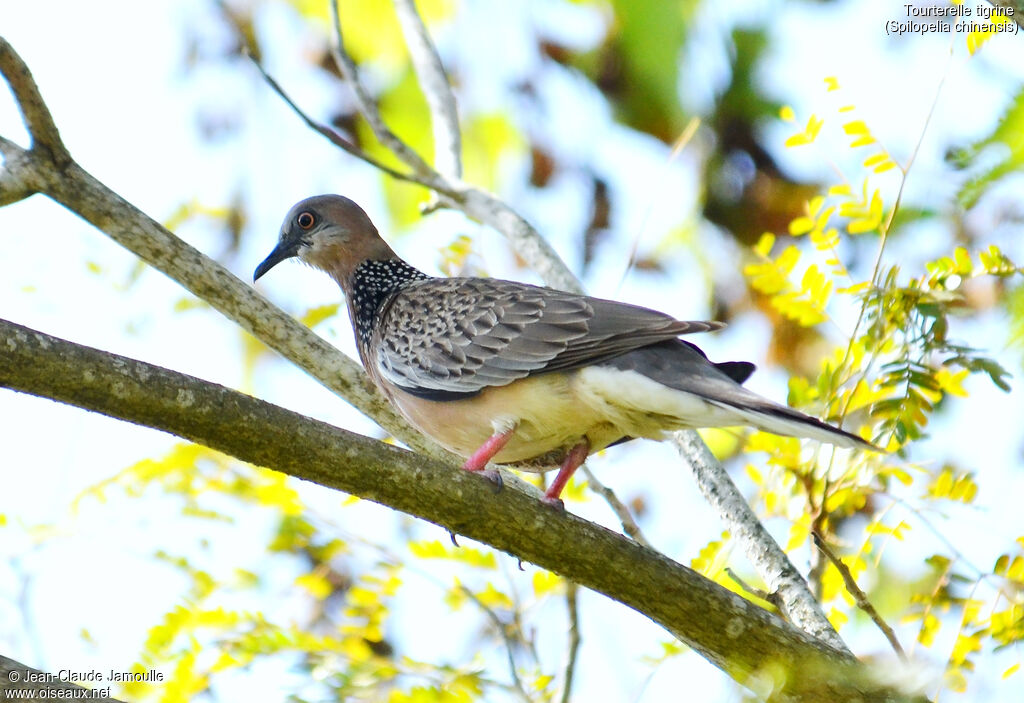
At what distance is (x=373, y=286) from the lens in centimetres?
621

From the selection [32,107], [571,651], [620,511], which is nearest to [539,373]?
[620,511]

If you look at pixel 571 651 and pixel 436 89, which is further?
pixel 436 89

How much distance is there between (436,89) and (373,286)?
116 cm

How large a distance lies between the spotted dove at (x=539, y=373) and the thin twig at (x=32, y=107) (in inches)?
71.4

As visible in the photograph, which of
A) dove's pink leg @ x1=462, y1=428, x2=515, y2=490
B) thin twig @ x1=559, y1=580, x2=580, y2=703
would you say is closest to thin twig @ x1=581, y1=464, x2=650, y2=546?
thin twig @ x1=559, y1=580, x2=580, y2=703

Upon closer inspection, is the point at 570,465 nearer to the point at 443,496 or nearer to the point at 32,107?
the point at 443,496

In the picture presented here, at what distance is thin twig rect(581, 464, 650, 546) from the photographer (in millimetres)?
4785

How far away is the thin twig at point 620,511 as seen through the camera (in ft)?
→ 15.7

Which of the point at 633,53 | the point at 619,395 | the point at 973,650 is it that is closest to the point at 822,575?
the point at 973,650

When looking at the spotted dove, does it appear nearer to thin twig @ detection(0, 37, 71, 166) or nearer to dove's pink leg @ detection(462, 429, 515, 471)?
dove's pink leg @ detection(462, 429, 515, 471)

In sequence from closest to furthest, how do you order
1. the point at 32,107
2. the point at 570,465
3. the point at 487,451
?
the point at 32,107 → the point at 487,451 → the point at 570,465

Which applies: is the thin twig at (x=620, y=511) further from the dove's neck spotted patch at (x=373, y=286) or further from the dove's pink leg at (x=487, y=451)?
the dove's neck spotted patch at (x=373, y=286)

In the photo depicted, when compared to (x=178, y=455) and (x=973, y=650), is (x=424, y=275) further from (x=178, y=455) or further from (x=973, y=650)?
(x=973, y=650)

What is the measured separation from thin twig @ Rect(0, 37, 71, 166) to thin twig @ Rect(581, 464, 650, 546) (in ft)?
8.50
